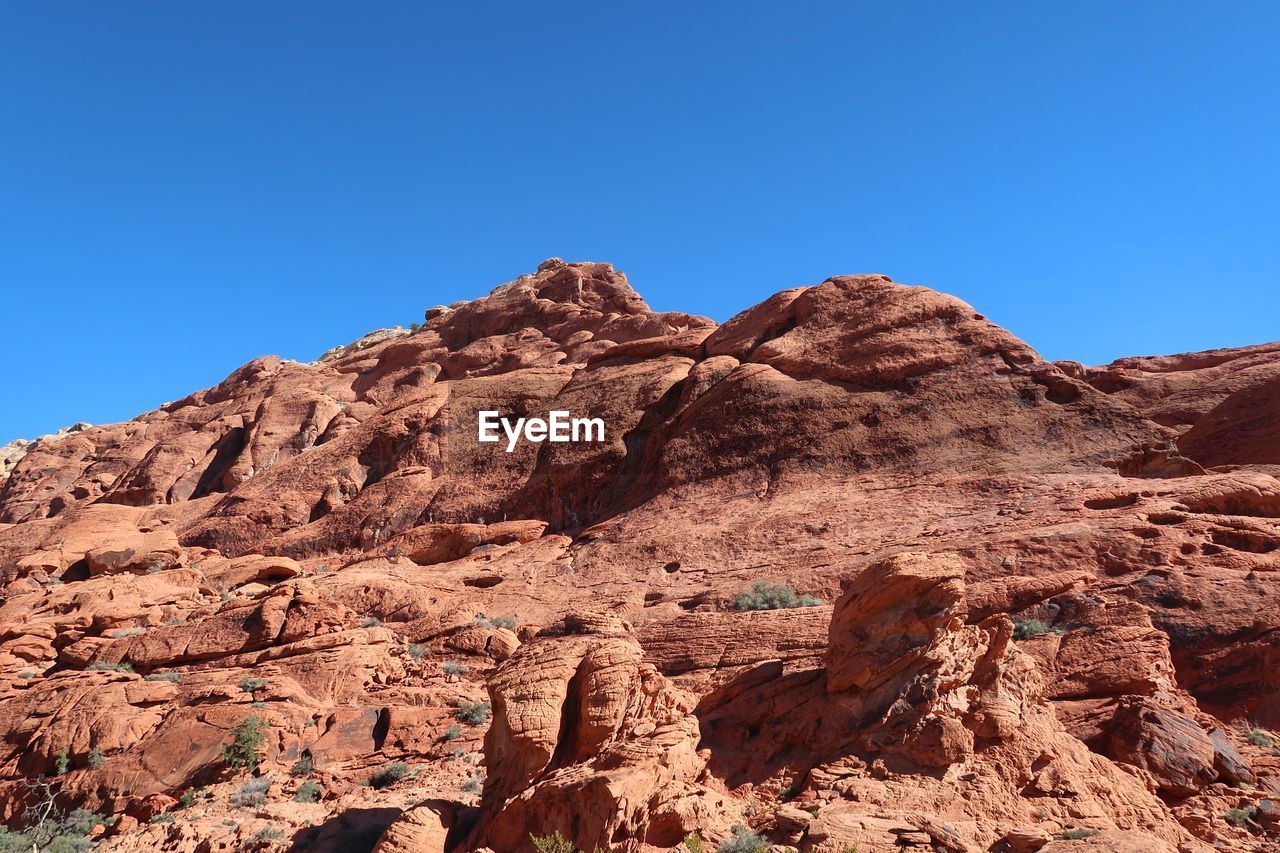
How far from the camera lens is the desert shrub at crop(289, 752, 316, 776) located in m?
13.1

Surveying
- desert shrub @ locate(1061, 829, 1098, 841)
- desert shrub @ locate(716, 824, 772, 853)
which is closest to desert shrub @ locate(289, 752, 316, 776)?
desert shrub @ locate(716, 824, 772, 853)

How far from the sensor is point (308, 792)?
12.3 metres

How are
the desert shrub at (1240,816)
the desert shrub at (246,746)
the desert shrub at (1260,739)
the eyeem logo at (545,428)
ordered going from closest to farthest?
the desert shrub at (1240,816), the desert shrub at (1260,739), the desert shrub at (246,746), the eyeem logo at (545,428)

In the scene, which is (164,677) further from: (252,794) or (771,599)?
(771,599)

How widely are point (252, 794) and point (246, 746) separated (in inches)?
52.8

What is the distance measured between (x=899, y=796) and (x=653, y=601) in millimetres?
10790

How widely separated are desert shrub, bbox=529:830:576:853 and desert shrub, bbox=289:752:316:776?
685 centimetres

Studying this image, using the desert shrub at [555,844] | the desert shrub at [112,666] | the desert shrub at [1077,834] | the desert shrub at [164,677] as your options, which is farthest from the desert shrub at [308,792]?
the desert shrub at [1077,834]

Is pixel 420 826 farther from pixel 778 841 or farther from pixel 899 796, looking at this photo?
pixel 899 796

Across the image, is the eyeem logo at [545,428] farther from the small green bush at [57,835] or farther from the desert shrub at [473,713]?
the small green bush at [57,835]

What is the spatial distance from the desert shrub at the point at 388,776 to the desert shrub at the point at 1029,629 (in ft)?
30.9

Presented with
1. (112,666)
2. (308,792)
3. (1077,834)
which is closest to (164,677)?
(112,666)

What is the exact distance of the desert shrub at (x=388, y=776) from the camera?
41.2 ft

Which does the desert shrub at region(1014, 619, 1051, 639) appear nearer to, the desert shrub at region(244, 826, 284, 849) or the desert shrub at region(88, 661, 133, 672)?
the desert shrub at region(244, 826, 284, 849)
